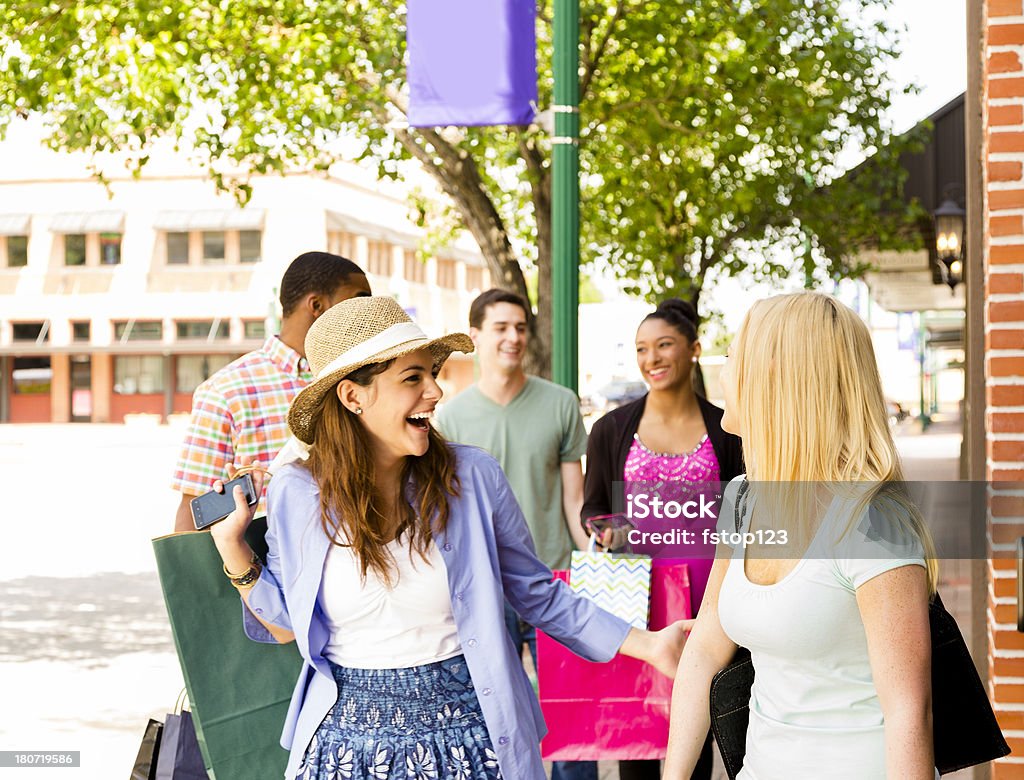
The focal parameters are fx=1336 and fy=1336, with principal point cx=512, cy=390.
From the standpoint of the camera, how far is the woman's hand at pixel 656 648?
10.9 feet

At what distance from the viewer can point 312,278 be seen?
14.0ft

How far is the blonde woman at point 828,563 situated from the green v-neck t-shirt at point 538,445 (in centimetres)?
309

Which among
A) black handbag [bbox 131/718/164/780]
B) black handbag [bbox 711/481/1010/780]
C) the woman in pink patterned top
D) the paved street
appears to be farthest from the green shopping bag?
the paved street

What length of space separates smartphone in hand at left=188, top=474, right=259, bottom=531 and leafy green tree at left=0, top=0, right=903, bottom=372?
26.9 ft

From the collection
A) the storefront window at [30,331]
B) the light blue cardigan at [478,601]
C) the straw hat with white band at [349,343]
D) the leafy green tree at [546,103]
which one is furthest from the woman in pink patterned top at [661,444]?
the storefront window at [30,331]

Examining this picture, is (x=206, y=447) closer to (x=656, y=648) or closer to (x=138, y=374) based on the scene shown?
(x=656, y=648)

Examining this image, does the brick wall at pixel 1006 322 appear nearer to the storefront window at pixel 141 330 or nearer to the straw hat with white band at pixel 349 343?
the straw hat with white band at pixel 349 343

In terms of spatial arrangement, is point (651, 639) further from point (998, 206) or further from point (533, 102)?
point (533, 102)

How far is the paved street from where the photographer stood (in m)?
7.65

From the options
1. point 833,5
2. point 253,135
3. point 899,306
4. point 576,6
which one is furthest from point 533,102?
point 899,306

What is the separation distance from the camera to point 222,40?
38.5 ft

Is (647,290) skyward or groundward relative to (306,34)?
groundward

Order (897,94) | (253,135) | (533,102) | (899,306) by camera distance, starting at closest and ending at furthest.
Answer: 1. (533,102)
2. (253,135)
3. (897,94)
4. (899,306)

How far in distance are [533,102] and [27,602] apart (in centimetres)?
914
